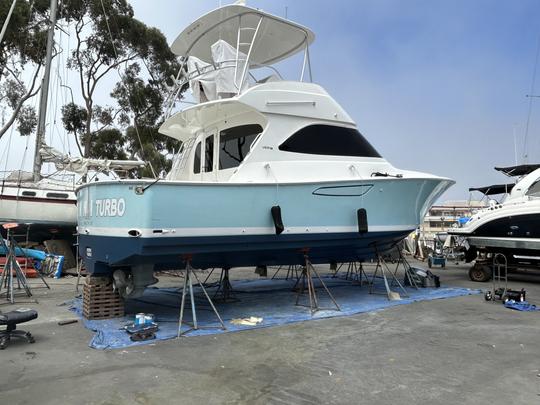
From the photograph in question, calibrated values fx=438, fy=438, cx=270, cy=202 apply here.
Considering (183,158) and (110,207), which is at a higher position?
(183,158)

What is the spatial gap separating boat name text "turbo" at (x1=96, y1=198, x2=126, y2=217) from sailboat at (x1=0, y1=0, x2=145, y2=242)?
6116 mm

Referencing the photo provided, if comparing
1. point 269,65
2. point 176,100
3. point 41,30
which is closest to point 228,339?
point 176,100

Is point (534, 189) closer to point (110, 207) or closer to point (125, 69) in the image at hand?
point (110, 207)

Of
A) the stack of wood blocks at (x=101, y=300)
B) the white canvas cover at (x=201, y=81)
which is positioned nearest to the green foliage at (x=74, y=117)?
the white canvas cover at (x=201, y=81)

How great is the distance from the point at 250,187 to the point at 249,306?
2410 mm

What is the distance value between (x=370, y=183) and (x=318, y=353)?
144 inches

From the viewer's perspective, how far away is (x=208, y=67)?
326 inches

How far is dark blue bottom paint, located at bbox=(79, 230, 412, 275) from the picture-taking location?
6113 mm

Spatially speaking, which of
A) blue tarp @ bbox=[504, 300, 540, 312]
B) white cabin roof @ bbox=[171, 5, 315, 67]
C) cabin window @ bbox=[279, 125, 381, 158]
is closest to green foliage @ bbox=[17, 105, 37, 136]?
white cabin roof @ bbox=[171, 5, 315, 67]

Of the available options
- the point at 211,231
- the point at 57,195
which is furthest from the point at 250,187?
the point at 57,195

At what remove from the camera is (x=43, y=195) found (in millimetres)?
14336

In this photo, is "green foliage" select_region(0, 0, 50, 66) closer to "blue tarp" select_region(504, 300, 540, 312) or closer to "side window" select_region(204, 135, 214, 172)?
"side window" select_region(204, 135, 214, 172)

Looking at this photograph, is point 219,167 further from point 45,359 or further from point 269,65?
point 45,359

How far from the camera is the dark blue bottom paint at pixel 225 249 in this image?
20.1 feet
